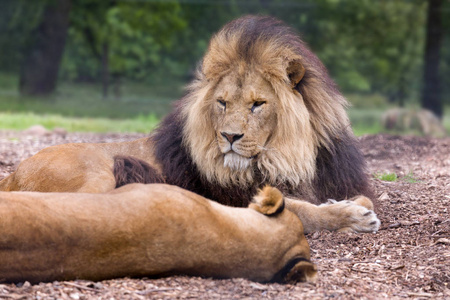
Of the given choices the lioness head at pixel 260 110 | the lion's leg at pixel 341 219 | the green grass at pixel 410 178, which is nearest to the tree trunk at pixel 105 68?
the green grass at pixel 410 178

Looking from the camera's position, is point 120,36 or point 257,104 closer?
point 257,104

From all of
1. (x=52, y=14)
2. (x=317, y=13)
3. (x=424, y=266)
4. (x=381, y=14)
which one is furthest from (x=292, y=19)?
(x=424, y=266)

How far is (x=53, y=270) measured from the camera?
8.49 ft

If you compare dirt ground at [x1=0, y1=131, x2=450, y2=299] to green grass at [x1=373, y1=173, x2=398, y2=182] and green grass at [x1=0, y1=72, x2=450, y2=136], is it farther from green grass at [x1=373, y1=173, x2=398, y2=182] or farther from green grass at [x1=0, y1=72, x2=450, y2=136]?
green grass at [x1=0, y1=72, x2=450, y2=136]

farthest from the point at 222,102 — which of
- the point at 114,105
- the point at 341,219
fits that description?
the point at 114,105

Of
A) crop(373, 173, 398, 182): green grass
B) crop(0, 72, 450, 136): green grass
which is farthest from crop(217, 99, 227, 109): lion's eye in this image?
crop(0, 72, 450, 136): green grass

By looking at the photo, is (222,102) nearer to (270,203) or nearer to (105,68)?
(270,203)

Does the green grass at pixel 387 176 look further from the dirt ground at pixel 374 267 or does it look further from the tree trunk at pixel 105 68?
the tree trunk at pixel 105 68

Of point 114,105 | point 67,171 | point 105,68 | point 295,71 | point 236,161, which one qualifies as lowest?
point 114,105

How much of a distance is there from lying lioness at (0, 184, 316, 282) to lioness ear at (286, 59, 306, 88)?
52.9 inches

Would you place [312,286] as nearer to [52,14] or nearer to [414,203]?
[414,203]

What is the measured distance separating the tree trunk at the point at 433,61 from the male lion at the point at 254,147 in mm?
10437

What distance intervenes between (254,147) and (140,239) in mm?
1411

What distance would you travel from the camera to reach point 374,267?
322cm
